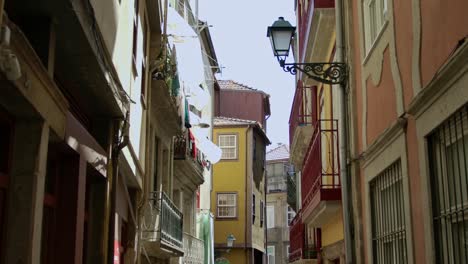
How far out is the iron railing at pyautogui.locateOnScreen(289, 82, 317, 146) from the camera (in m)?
17.9

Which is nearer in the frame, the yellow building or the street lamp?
the street lamp

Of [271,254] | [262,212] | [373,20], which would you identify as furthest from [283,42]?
[271,254]

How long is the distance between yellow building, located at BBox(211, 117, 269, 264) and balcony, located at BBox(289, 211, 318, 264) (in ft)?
53.0

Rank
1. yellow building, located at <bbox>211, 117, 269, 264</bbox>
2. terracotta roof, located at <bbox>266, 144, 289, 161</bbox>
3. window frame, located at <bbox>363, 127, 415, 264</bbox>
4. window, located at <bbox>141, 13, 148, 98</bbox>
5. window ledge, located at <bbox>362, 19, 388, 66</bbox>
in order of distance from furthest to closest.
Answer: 1. terracotta roof, located at <bbox>266, 144, 289, 161</bbox>
2. yellow building, located at <bbox>211, 117, 269, 264</bbox>
3. window, located at <bbox>141, 13, 148, 98</bbox>
4. window ledge, located at <bbox>362, 19, 388, 66</bbox>
5. window frame, located at <bbox>363, 127, 415, 264</bbox>

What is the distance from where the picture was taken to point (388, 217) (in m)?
8.91

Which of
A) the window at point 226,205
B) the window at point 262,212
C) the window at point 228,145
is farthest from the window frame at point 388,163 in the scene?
the window at point 262,212

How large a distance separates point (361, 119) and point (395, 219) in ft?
7.04

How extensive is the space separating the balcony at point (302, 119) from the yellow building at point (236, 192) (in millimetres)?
19224

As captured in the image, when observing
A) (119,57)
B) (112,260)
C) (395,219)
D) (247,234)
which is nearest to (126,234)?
(112,260)

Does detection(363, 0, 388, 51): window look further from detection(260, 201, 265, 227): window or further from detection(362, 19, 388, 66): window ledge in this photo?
detection(260, 201, 265, 227): window

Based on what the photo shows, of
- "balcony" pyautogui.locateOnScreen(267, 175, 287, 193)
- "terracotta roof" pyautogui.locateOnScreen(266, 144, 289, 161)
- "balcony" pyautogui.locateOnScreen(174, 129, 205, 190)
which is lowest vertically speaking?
"balcony" pyautogui.locateOnScreen(174, 129, 205, 190)

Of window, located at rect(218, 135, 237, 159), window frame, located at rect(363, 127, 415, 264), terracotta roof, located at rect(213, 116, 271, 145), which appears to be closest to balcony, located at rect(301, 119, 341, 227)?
window frame, located at rect(363, 127, 415, 264)

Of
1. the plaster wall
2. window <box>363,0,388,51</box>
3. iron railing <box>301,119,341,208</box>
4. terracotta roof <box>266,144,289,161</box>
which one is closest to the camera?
window <box>363,0,388,51</box>

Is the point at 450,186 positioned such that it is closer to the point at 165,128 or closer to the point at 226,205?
the point at 165,128
